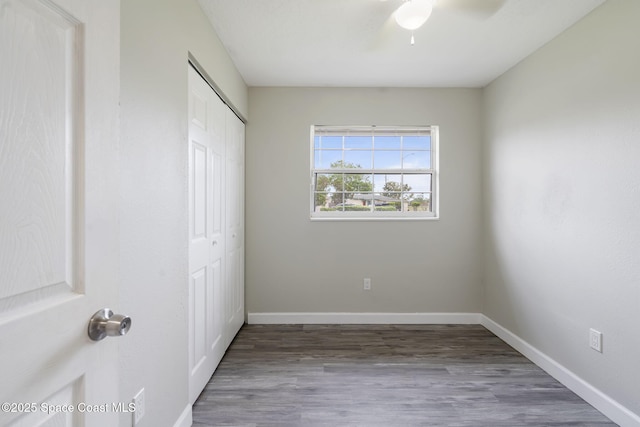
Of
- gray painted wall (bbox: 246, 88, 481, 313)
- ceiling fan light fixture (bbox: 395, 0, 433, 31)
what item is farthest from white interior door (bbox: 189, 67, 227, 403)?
ceiling fan light fixture (bbox: 395, 0, 433, 31)

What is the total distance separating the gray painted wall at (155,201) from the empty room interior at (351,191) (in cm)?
1

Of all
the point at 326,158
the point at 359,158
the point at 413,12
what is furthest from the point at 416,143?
the point at 413,12

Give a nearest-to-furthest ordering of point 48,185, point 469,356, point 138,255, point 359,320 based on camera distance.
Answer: point 48,185
point 138,255
point 469,356
point 359,320

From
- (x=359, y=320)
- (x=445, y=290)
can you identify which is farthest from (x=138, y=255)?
(x=445, y=290)

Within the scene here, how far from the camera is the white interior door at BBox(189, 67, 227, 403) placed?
6.15ft

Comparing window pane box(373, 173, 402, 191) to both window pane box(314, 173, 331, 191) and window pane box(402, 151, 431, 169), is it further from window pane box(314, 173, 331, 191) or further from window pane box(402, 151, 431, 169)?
window pane box(314, 173, 331, 191)

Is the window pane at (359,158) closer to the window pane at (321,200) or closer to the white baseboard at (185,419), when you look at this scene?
the window pane at (321,200)

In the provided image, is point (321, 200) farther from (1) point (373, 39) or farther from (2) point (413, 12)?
(2) point (413, 12)

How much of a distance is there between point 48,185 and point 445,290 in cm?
332

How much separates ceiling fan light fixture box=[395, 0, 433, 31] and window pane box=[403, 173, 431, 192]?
1.72 meters

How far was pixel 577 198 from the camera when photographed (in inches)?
81.1

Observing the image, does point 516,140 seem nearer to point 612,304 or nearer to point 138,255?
point 612,304

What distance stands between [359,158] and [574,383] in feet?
8.18

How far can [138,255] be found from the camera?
1.26m
